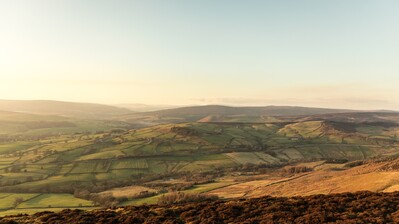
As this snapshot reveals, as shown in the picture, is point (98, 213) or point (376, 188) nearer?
point (98, 213)

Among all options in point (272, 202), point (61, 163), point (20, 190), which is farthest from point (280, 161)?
point (272, 202)

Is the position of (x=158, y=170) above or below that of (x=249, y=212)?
below

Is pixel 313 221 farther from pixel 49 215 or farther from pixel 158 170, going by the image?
pixel 158 170

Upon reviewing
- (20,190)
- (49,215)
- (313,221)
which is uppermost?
(313,221)

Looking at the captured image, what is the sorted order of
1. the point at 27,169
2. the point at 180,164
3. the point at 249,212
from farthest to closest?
the point at 180,164 → the point at 27,169 → the point at 249,212

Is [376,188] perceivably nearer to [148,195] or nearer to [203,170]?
[148,195]

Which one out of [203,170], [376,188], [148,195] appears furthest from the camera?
[203,170]

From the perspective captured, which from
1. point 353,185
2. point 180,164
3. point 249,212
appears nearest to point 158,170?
point 180,164
